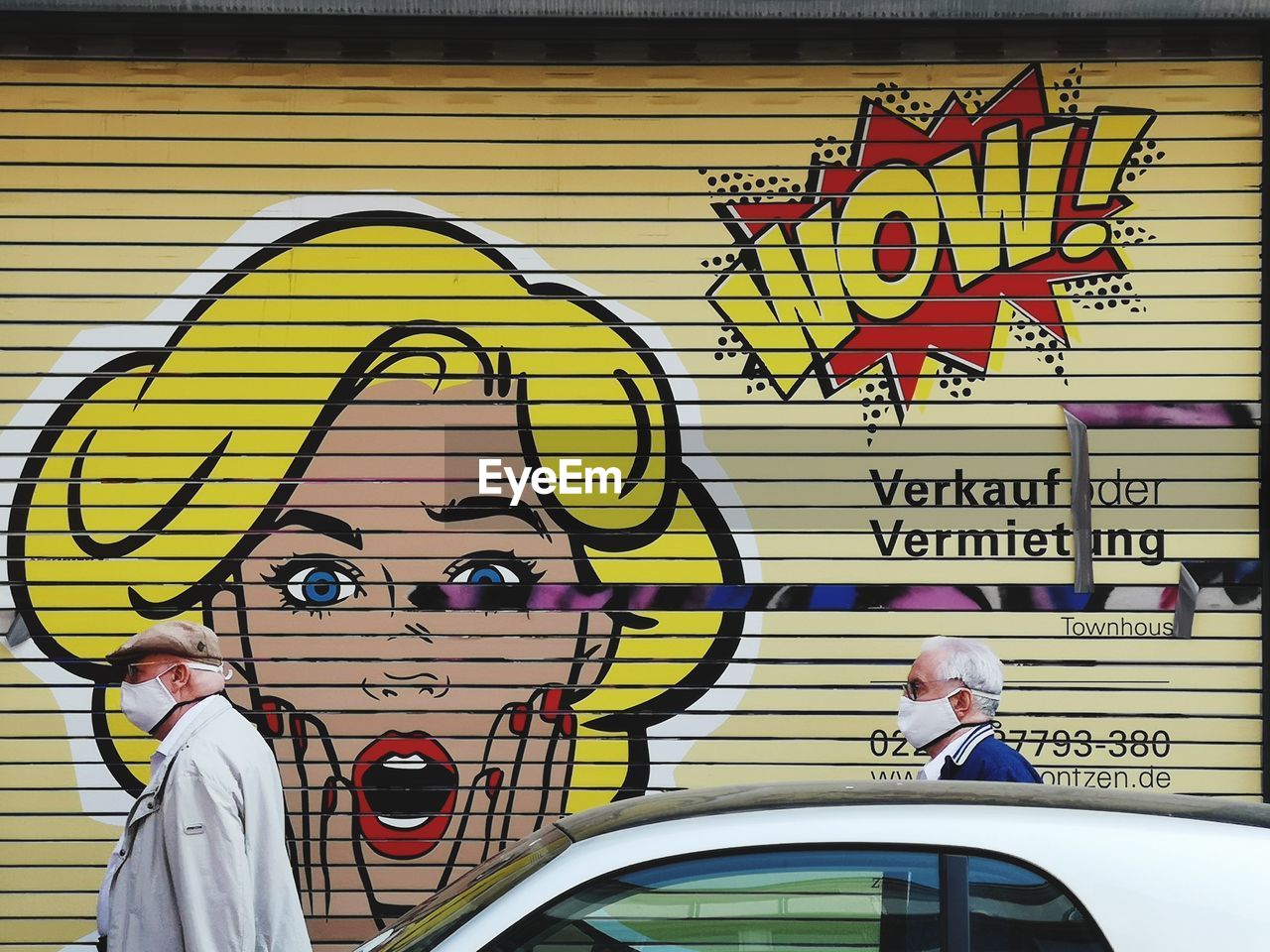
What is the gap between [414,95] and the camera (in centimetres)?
635

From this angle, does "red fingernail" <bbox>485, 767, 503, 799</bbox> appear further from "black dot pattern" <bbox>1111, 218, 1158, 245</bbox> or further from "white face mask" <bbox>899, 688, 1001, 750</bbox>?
"black dot pattern" <bbox>1111, 218, 1158, 245</bbox>

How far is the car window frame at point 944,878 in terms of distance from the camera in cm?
270

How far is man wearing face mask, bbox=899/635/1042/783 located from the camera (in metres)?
4.35

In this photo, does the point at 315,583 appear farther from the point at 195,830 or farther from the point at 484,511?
the point at 195,830

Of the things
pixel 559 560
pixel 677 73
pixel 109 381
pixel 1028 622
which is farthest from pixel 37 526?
pixel 1028 622

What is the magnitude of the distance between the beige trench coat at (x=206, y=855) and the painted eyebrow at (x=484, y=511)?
2.13 m

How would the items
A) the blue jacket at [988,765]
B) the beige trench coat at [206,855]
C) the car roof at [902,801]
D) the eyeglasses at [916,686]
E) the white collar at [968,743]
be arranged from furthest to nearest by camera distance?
the eyeglasses at [916,686] → the white collar at [968,743] → the blue jacket at [988,765] → the beige trench coat at [206,855] → the car roof at [902,801]

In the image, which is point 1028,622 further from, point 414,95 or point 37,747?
point 37,747

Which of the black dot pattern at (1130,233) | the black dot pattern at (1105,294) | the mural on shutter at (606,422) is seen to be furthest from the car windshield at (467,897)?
the black dot pattern at (1130,233)

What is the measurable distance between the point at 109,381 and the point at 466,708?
2297 mm

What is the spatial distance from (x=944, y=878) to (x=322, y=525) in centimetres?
421

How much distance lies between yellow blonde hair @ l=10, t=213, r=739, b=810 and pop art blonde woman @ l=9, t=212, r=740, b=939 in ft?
0.03

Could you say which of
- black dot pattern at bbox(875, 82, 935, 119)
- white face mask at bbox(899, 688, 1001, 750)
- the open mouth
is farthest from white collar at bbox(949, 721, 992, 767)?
black dot pattern at bbox(875, 82, 935, 119)

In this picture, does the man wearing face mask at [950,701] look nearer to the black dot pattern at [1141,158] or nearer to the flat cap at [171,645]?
the flat cap at [171,645]
